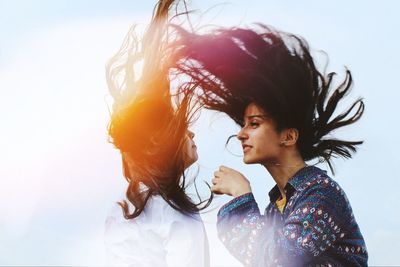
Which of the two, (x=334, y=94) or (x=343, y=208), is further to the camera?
(x=334, y=94)

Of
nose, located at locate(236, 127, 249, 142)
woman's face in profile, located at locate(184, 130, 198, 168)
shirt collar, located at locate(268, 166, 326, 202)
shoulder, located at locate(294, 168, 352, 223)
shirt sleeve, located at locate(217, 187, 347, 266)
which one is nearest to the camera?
shirt sleeve, located at locate(217, 187, 347, 266)

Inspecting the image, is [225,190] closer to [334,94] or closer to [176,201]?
[176,201]

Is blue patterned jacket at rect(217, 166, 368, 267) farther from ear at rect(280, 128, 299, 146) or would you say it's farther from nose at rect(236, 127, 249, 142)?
nose at rect(236, 127, 249, 142)

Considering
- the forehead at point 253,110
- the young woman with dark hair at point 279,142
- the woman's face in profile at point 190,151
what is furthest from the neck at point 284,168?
the woman's face in profile at point 190,151

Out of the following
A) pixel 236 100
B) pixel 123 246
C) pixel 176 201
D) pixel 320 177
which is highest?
pixel 236 100

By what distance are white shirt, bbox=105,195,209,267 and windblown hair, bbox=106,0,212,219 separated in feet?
0.19

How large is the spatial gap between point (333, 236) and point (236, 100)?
1.04 m

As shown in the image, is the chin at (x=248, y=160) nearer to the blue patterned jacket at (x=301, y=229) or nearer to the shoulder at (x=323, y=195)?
the blue patterned jacket at (x=301, y=229)

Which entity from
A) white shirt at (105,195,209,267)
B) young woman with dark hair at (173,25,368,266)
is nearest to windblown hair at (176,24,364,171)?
A: young woman with dark hair at (173,25,368,266)

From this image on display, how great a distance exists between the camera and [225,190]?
411 centimetres

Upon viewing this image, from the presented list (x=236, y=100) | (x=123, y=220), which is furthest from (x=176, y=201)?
(x=236, y=100)

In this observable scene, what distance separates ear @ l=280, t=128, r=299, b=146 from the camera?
4137mm

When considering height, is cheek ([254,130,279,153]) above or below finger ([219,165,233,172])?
above

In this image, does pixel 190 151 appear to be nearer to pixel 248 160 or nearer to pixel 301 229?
pixel 248 160
